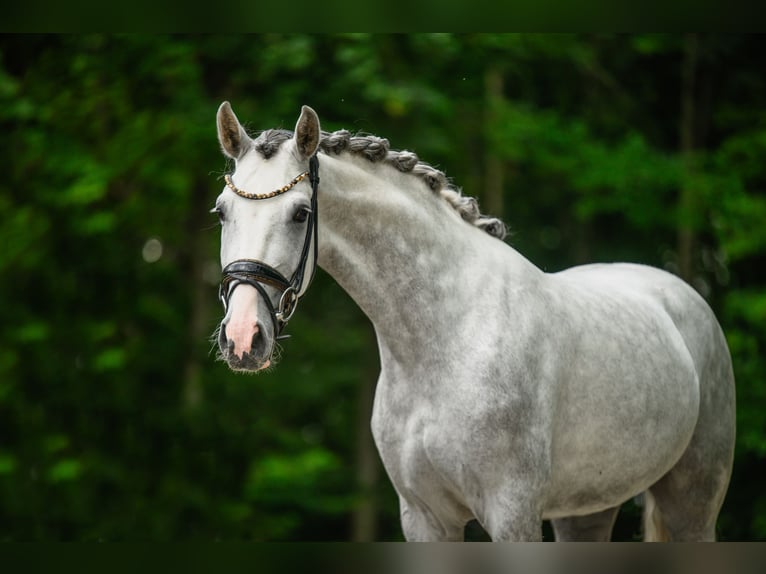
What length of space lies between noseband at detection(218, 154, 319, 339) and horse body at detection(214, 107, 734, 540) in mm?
40

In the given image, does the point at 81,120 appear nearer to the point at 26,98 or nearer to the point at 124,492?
the point at 26,98

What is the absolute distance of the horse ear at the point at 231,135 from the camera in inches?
125

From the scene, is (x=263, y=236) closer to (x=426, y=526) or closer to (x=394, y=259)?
(x=394, y=259)

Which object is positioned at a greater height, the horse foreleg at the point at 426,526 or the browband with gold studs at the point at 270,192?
the browband with gold studs at the point at 270,192

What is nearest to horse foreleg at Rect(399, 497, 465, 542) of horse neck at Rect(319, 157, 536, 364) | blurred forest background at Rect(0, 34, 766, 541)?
horse neck at Rect(319, 157, 536, 364)

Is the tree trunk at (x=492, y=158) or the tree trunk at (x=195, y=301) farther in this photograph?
the tree trunk at (x=492, y=158)

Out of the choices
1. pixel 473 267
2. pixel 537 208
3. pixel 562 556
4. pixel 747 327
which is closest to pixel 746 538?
pixel 747 327

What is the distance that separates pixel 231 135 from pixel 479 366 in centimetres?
115

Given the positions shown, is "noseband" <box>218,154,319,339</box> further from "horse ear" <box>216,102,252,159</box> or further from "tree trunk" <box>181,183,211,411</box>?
"tree trunk" <box>181,183,211,411</box>

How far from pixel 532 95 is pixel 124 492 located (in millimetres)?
7021

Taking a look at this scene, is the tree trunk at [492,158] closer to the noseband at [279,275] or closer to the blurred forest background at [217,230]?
Result: the blurred forest background at [217,230]

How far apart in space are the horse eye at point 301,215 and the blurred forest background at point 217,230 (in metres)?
5.54

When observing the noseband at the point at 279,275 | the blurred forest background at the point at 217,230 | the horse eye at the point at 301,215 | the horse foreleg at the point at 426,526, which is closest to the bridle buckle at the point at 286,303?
the noseband at the point at 279,275

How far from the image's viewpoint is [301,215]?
307cm
